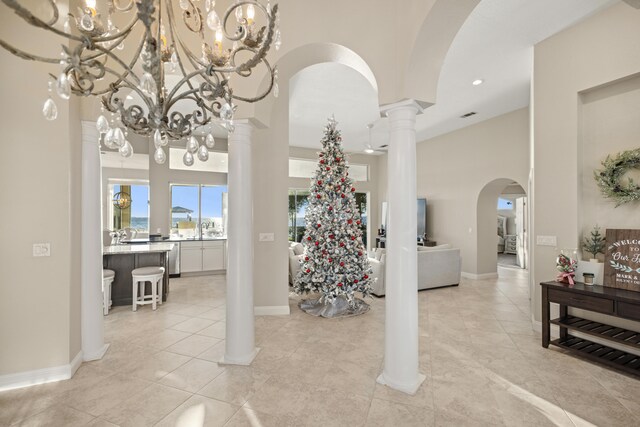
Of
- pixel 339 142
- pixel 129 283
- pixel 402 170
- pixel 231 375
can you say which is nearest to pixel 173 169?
pixel 129 283

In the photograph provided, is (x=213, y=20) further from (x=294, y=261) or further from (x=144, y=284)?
(x=294, y=261)

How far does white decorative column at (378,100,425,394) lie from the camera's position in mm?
2711

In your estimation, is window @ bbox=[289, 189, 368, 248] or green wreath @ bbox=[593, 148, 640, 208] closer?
green wreath @ bbox=[593, 148, 640, 208]

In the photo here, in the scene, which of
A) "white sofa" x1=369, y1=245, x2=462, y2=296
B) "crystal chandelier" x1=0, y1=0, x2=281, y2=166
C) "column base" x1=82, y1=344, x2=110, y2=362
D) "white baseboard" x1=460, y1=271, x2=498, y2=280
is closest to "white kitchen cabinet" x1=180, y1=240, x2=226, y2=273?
"white sofa" x1=369, y1=245, x2=462, y2=296

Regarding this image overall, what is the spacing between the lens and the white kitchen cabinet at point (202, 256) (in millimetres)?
7512

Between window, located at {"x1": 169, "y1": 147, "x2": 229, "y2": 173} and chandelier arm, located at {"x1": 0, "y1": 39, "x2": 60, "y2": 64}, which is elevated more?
window, located at {"x1": 169, "y1": 147, "x2": 229, "y2": 173}

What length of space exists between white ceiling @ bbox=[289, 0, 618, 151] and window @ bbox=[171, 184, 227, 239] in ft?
9.21

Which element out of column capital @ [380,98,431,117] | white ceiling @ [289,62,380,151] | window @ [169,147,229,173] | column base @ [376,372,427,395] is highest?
white ceiling @ [289,62,380,151]

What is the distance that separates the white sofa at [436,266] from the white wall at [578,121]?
2.17 meters

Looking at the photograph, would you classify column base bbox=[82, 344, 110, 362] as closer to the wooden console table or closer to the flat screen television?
the wooden console table

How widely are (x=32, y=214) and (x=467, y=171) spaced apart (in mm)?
8020

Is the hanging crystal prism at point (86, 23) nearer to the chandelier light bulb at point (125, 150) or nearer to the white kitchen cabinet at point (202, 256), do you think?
the chandelier light bulb at point (125, 150)

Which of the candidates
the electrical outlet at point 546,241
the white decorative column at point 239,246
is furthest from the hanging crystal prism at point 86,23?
the electrical outlet at point 546,241

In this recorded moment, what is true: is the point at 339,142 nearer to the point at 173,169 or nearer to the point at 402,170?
the point at 402,170
